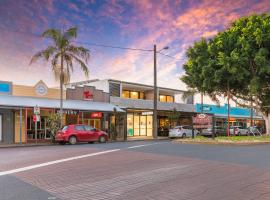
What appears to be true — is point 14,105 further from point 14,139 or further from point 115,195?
point 115,195

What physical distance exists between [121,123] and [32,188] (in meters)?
26.7

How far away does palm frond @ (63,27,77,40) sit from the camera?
26.6m

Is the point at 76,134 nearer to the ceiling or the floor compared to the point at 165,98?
nearer to the floor

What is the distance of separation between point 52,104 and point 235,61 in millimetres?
15132

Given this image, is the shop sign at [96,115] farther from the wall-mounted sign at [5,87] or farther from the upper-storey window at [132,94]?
the upper-storey window at [132,94]

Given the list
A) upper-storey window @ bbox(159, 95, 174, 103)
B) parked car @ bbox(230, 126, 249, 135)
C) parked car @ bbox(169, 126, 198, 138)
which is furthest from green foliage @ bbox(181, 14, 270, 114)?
upper-storey window @ bbox(159, 95, 174, 103)

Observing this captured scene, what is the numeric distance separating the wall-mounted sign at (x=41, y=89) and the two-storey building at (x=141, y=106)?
18.0 ft

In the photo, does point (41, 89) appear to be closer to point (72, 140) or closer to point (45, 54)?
point (45, 54)

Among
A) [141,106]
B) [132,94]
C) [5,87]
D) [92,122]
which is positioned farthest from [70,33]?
[132,94]

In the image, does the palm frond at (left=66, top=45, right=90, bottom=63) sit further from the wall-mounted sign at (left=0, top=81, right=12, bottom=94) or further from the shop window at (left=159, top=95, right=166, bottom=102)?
the shop window at (left=159, top=95, right=166, bottom=102)

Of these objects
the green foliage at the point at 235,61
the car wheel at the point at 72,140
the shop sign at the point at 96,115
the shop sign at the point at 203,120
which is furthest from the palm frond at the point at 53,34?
the shop sign at the point at 203,120

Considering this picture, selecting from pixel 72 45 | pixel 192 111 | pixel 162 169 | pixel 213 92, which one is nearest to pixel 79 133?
pixel 72 45

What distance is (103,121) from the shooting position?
110 feet

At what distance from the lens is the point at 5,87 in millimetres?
26406
